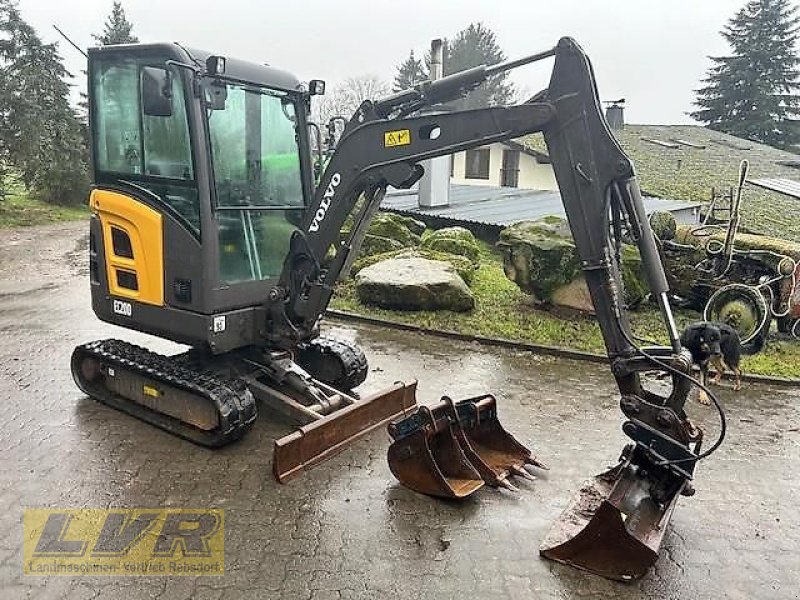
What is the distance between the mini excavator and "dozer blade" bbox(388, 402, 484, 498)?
617 millimetres

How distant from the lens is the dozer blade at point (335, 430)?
13.8 feet

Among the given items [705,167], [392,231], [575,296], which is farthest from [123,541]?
[705,167]

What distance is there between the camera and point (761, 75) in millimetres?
32375

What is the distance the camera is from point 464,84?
397 centimetres

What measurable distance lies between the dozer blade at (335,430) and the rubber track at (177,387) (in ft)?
1.39

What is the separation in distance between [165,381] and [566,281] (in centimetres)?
567

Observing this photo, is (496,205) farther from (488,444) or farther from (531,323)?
(488,444)

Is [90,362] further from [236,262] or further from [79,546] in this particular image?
[79,546]

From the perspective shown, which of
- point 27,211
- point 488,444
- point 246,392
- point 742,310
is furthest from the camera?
point 27,211

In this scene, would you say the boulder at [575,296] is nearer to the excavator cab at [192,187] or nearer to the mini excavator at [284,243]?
the mini excavator at [284,243]

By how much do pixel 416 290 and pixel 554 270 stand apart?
6.21 ft

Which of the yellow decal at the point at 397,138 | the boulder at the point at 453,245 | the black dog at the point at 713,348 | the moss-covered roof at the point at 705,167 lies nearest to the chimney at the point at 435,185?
the moss-covered roof at the point at 705,167

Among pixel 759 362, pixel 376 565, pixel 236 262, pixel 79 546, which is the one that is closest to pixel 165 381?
pixel 236 262

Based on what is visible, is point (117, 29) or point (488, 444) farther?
point (117, 29)
